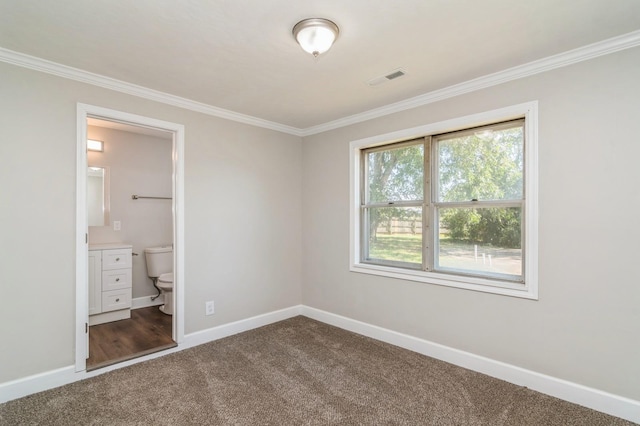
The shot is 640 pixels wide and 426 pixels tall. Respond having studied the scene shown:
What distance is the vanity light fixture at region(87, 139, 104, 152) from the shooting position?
13.2 ft

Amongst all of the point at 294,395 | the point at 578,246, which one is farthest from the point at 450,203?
the point at 294,395

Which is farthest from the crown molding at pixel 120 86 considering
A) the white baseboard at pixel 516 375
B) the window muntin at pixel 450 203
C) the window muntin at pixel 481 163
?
the white baseboard at pixel 516 375

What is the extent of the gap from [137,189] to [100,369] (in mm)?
2577

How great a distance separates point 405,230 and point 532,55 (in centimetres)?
177

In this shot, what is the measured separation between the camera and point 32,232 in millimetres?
2334

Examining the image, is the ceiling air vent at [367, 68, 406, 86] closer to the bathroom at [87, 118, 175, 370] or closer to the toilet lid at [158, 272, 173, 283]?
the bathroom at [87, 118, 175, 370]

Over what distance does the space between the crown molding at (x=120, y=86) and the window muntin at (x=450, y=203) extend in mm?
1425

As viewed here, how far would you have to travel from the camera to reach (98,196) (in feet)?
13.7

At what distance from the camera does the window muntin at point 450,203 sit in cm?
261

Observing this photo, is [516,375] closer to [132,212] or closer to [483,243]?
[483,243]

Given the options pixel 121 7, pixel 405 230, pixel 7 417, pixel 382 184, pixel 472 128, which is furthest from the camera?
pixel 382 184

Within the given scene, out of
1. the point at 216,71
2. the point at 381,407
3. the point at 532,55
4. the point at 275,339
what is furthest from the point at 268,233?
the point at 532,55

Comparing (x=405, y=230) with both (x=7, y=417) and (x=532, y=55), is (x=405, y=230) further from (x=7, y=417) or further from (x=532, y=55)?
(x=7, y=417)

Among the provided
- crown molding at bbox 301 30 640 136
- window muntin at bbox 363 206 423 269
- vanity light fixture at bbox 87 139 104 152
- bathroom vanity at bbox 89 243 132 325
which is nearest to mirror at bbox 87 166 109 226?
vanity light fixture at bbox 87 139 104 152
